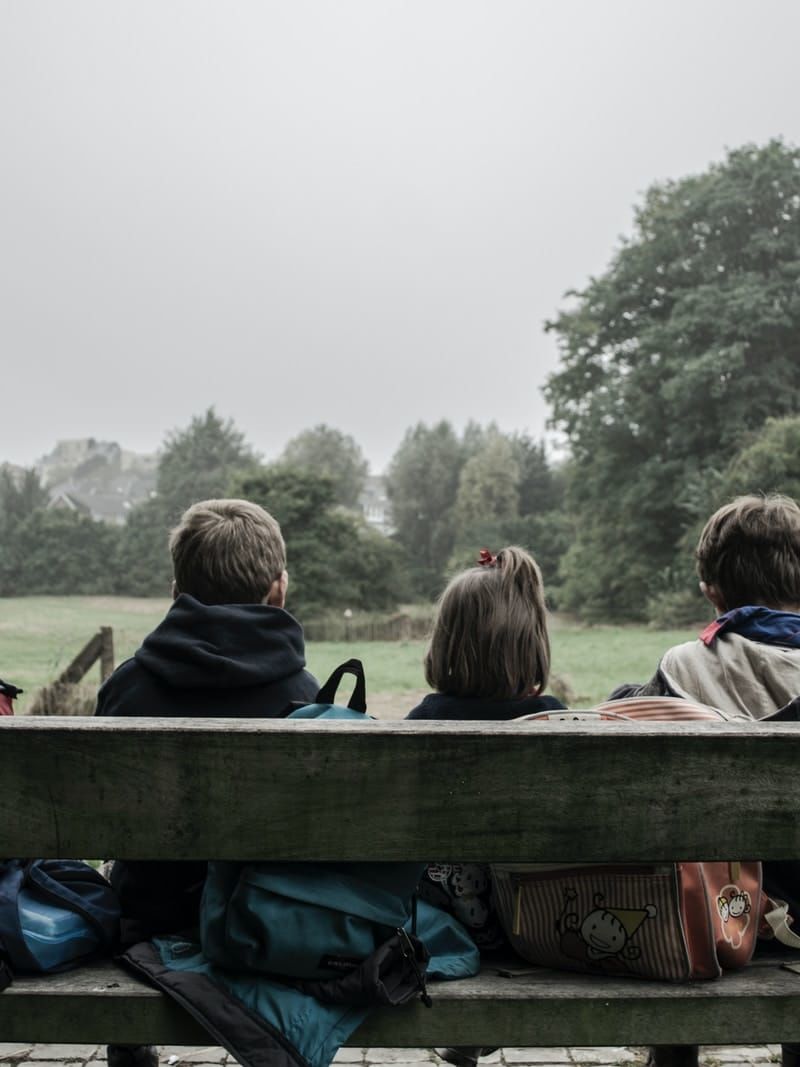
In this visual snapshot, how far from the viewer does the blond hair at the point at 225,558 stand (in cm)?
270

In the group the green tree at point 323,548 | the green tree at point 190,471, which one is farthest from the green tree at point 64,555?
the green tree at point 323,548

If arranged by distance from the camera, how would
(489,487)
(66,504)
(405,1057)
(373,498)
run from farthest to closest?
1. (373,498)
2. (489,487)
3. (66,504)
4. (405,1057)

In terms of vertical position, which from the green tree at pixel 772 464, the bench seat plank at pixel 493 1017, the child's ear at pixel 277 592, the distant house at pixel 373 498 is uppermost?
the distant house at pixel 373 498

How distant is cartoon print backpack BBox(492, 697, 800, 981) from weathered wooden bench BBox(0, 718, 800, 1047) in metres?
0.17


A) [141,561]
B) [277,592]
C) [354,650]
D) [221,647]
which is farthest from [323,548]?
[221,647]

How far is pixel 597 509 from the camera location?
4150 cm

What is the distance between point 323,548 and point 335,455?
26.1m

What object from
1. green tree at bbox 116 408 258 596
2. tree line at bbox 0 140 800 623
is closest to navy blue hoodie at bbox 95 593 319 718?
tree line at bbox 0 140 800 623

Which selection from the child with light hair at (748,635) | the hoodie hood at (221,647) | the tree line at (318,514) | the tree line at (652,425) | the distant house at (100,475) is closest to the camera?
the hoodie hood at (221,647)

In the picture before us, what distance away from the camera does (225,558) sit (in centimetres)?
270

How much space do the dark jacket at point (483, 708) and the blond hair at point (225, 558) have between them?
0.53 m

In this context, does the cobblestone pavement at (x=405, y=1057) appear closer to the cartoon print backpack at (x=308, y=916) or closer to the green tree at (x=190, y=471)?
the cartoon print backpack at (x=308, y=916)

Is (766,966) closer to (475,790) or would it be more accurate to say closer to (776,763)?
(776,763)

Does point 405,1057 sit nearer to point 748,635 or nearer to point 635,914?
point 635,914
